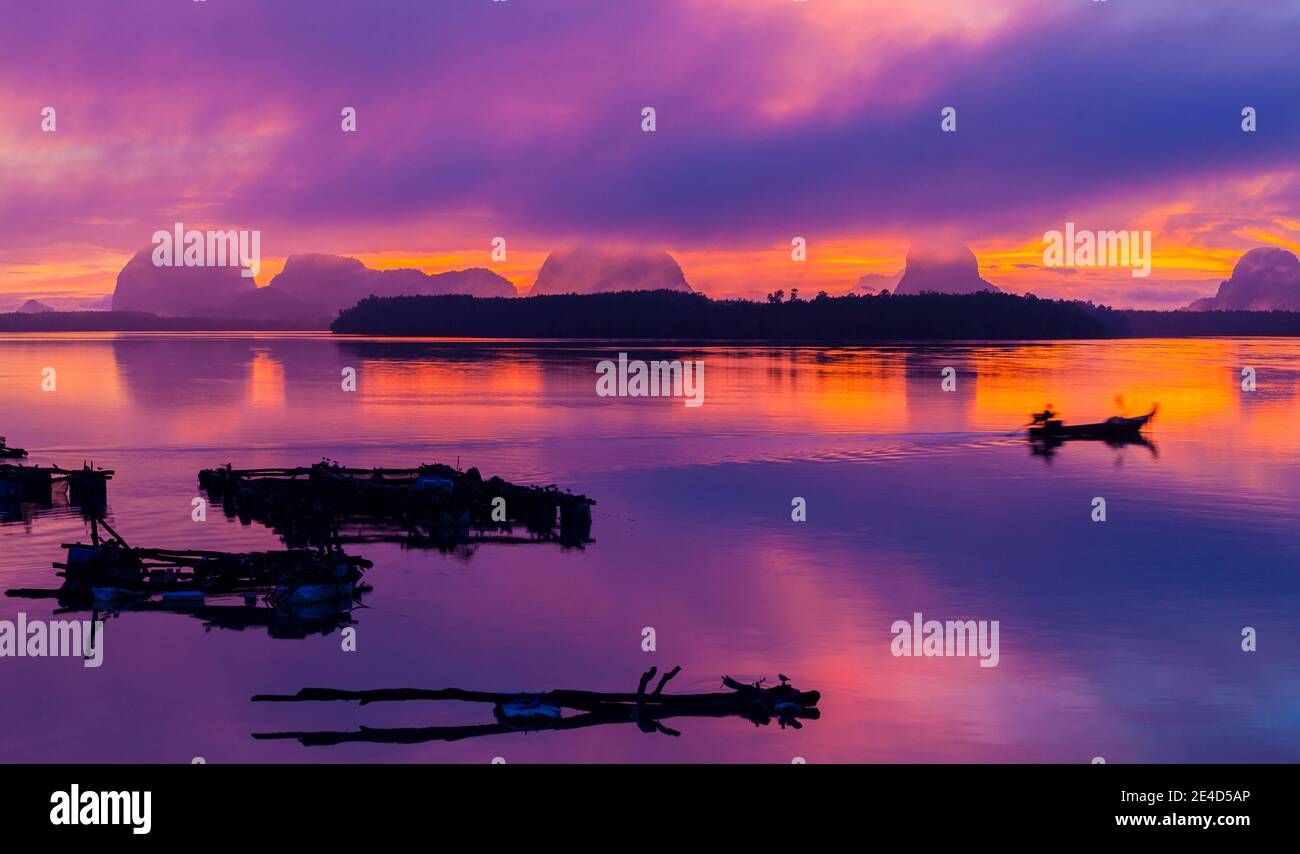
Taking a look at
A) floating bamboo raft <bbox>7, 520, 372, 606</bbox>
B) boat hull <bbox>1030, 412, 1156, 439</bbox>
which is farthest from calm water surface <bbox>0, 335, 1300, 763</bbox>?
boat hull <bbox>1030, 412, 1156, 439</bbox>

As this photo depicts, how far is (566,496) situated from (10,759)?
1068 inches

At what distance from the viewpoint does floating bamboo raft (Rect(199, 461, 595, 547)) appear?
149 feet

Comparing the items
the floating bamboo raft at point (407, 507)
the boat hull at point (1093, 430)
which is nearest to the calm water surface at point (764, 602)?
the floating bamboo raft at point (407, 507)

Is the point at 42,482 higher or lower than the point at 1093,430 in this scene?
lower

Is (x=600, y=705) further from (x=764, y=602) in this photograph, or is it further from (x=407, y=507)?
(x=407, y=507)

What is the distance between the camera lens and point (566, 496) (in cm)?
4744

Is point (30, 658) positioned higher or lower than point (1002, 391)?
lower

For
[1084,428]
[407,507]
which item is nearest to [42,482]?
[407,507]

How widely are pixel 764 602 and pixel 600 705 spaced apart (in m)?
10.7

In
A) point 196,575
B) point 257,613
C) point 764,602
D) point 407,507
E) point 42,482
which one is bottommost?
point 764,602

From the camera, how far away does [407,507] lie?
48.4 meters

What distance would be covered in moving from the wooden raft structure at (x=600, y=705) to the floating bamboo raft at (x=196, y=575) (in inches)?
311

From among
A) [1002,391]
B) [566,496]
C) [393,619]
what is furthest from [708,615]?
[1002,391]
